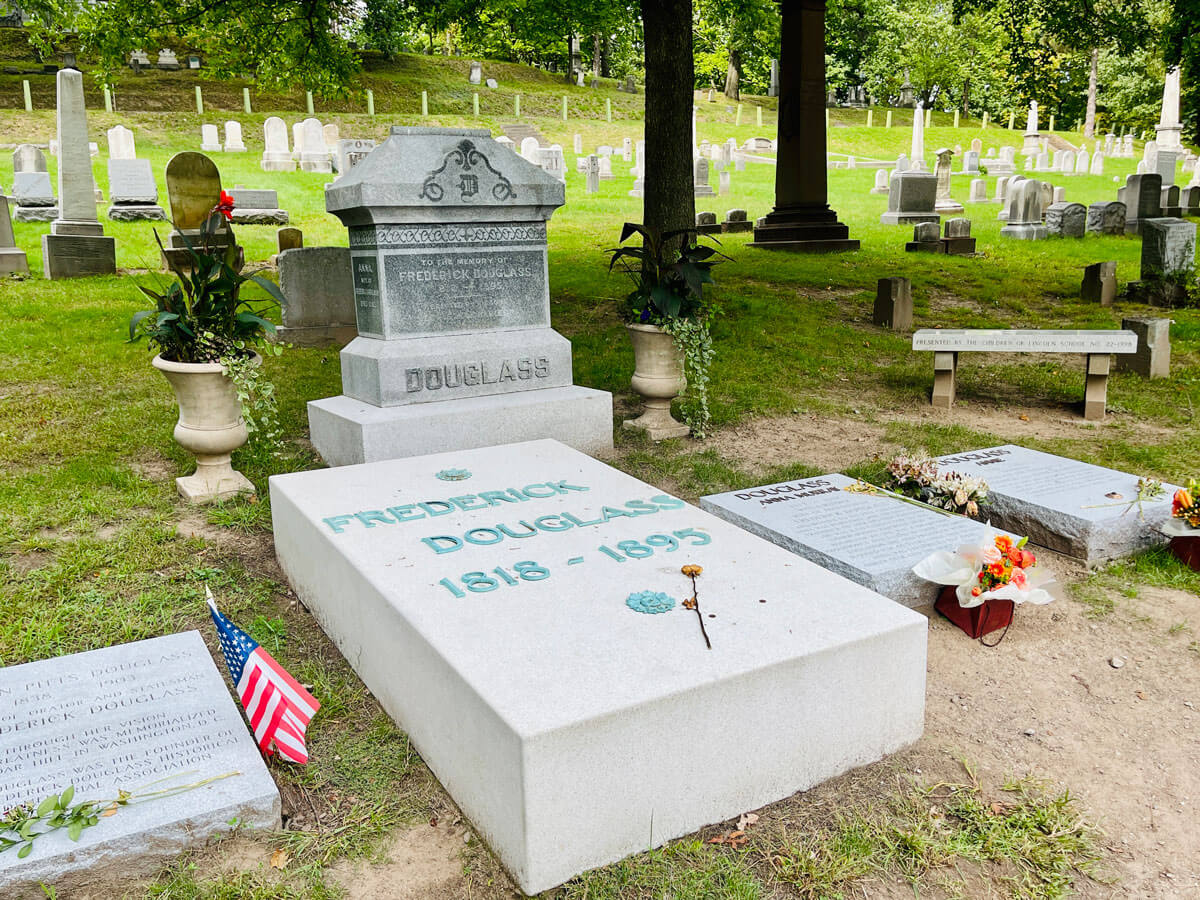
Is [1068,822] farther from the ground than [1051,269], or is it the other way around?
[1051,269]

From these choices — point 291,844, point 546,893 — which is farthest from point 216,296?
point 546,893

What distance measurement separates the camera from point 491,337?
588 centimetres

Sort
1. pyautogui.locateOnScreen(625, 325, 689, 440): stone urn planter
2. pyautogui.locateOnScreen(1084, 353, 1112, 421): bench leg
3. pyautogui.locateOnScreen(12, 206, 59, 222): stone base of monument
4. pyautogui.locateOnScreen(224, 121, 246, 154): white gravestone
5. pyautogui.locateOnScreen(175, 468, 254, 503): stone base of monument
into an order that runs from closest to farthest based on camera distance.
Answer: pyautogui.locateOnScreen(175, 468, 254, 503): stone base of monument, pyautogui.locateOnScreen(625, 325, 689, 440): stone urn planter, pyautogui.locateOnScreen(1084, 353, 1112, 421): bench leg, pyautogui.locateOnScreen(12, 206, 59, 222): stone base of monument, pyautogui.locateOnScreen(224, 121, 246, 154): white gravestone

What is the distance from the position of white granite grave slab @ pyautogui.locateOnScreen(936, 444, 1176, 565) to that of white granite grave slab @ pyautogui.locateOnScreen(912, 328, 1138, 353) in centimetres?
186

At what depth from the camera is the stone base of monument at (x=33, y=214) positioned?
16.0 m

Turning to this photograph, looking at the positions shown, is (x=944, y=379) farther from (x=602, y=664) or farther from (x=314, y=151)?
(x=314, y=151)

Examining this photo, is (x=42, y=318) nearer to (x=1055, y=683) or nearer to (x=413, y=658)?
(x=413, y=658)

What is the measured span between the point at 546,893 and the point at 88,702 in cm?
168

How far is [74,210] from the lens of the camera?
12.4m

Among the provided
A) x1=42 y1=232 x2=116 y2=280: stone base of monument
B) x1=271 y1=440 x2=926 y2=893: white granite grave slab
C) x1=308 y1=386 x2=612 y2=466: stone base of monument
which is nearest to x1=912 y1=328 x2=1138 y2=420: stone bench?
x1=308 y1=386 x2=612 y2=466: stone base of monument

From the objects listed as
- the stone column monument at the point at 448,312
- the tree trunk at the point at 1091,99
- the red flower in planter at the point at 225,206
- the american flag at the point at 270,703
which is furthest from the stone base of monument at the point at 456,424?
the tree trunk at the point at 1091,99

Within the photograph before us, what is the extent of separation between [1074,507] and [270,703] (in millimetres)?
3758

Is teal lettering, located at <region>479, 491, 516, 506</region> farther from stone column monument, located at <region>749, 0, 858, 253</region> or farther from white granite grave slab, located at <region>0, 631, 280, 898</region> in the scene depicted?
stone column monument, located at <region>749, 0, 858, 253</region>

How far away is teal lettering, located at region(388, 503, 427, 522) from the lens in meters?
3.89
